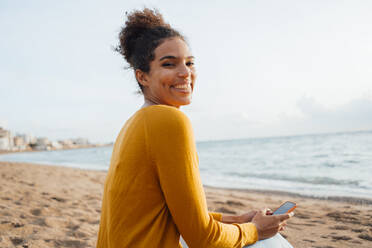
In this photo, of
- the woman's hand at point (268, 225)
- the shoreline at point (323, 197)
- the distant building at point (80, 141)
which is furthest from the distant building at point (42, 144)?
the woman's hand at point (268, 225)

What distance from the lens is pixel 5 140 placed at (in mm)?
70875

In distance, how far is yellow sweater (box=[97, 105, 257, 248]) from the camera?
0.96 m

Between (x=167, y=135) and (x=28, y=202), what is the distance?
→ 173 inches

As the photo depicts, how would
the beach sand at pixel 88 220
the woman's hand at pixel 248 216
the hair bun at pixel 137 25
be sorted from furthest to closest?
the beach sand at pixel 88 220 → the woman's hand at pixel 248 216 → the hair bun at pixel 137 25

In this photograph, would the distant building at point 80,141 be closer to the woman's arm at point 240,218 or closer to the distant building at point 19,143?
the distant building at point 19,143

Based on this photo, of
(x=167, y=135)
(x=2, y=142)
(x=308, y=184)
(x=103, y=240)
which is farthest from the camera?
(x=2, y=142)

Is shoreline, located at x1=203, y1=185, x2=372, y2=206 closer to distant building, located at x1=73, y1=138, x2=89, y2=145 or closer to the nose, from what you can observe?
the nose

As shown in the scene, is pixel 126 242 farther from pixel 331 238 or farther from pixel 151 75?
pixel 331 238

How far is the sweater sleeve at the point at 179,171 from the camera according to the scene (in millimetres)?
948

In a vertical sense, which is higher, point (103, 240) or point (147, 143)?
point (147, 143)

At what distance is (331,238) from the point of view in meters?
3.10

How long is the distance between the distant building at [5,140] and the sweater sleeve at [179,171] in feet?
271

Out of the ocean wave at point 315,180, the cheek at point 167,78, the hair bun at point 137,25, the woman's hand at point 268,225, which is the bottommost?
the ocean wave at point 315,180

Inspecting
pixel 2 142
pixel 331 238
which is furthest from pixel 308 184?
pixel 2 142
